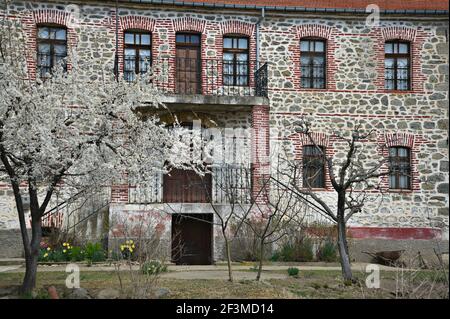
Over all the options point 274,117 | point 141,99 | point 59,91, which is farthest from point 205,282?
point 274,117

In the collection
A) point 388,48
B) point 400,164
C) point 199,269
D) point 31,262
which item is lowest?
point 199,269

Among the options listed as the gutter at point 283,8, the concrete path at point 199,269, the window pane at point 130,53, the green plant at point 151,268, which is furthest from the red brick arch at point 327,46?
the green plant at point 151,268

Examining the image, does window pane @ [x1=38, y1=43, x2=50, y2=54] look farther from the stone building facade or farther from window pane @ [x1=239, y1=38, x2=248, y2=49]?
window pane @ [x1=239, y1=38, x2=248, y2=49]

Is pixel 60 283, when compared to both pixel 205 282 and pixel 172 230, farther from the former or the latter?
pixel 172 230

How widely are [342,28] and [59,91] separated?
10713mm

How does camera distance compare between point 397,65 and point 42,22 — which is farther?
point 397,65

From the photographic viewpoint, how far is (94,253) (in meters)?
14.2

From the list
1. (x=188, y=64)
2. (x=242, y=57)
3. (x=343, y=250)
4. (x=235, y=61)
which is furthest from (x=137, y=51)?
(x=343, y=250)

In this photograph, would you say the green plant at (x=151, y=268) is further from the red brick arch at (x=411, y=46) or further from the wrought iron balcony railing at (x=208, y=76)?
the red brick arch at (x=411, y=46)

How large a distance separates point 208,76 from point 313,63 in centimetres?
327

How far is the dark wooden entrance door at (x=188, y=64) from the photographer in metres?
17.4

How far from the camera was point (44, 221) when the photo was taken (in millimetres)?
15781

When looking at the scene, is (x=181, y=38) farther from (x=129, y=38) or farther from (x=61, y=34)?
(x=61, y=34)

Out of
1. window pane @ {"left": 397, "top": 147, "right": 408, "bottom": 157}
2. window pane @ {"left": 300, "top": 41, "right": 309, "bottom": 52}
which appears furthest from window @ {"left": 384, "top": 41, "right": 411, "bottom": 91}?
window pane @ {"left": 300, "top": 41, "right": 309, "bottom": 52}
